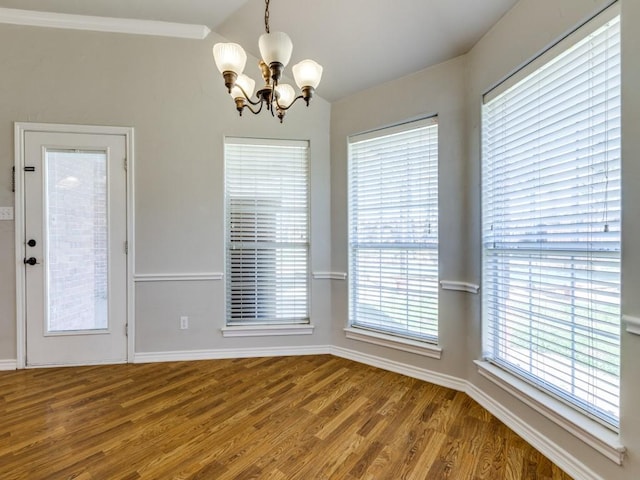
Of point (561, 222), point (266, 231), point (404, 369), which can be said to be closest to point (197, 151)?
point (266, 231)

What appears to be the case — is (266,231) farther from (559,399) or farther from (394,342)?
(559,399)

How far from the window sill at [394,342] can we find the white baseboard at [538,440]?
1.34ft

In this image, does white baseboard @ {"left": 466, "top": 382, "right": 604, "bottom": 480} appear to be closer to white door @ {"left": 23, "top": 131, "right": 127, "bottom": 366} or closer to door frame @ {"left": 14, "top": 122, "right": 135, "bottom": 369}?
white door @ {"left": 23, "top": 131, "right": 127, "bottom": 366}

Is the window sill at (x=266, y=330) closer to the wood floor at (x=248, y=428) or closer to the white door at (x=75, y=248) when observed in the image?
the wood floor at (x=248, y=428)

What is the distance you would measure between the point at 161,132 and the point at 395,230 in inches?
89.9

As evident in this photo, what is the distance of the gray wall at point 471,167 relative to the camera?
1.31 metres

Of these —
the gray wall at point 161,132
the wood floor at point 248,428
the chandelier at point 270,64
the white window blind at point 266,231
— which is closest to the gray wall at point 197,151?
the gray wall at point 161,132

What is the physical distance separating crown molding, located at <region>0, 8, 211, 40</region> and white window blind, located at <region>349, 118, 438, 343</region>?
5.85 feet

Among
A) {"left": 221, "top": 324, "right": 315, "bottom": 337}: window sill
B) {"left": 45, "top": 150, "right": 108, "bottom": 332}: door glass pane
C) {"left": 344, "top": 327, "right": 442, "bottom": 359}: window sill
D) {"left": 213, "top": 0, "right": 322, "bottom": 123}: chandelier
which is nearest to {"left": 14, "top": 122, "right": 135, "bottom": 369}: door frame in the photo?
{"left": 45, "top": 150, "right": 108, "bottom": 332}: door glass pane

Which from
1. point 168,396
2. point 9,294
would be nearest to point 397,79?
point 168,396

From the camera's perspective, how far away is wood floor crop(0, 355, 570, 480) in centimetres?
157

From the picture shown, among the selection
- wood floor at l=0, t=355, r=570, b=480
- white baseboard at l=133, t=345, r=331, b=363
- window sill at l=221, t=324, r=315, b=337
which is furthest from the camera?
window sill at l=221, t=324, r=315, b=337

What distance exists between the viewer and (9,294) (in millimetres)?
2764

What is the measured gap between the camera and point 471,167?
2297 millimetres
